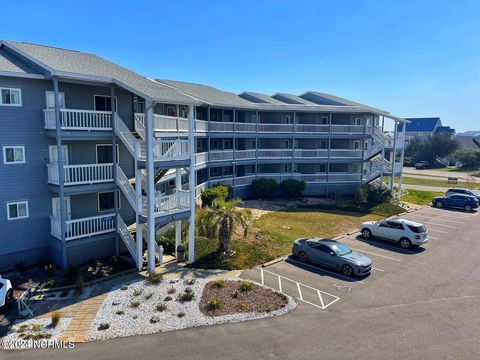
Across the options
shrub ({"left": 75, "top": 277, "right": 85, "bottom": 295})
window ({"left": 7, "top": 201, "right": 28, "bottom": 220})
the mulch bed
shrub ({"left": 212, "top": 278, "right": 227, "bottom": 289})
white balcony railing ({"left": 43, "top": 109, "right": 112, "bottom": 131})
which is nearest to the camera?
the mulch bed

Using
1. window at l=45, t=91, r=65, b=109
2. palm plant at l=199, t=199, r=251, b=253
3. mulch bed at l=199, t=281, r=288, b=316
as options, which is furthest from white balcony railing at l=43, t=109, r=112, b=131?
mulch bed at l=199, t=281, r=288, b=316

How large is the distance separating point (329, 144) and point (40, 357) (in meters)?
32.5

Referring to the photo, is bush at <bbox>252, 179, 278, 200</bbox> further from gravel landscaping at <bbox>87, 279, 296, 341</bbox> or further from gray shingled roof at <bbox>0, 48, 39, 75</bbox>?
gray shingled roof at <bbox>0, 48, 39, 75</bbox>

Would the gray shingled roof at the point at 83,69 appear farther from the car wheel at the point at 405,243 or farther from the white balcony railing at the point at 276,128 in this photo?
the white balcony railing at the point at 276,128

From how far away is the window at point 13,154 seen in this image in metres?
16.8

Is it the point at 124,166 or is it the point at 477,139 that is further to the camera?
the point at 477,139

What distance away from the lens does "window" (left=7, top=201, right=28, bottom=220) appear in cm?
1733

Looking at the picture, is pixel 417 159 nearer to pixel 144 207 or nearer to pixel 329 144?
pixel 329 144

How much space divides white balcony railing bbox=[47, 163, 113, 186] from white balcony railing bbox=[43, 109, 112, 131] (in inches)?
76.5

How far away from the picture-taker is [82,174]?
1780cm

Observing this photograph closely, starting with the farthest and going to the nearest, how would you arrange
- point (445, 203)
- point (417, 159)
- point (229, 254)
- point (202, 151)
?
point (417, 159) → point (445, 203) → point (202, 151) → point (229, 254)

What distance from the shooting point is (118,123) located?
18.3 metres

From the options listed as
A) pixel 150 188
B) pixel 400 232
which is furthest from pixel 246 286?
pixel 400 232

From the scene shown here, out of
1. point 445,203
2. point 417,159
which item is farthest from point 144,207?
point 417,159
